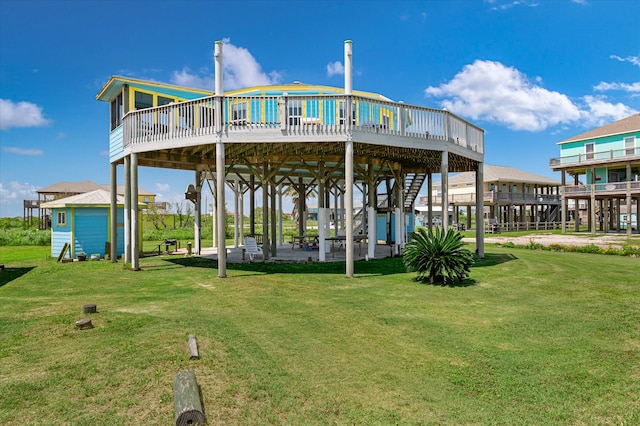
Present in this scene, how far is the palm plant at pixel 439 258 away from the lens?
36.7 ft

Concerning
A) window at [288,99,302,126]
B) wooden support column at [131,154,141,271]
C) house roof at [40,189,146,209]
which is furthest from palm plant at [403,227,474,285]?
house roof at [40,189,146,209]

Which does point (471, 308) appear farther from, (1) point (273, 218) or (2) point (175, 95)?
(2) point (175, 95)

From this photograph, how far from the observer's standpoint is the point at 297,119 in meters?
12.9

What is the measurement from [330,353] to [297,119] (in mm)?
8690

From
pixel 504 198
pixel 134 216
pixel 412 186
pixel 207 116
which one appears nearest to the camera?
pixel 207 116

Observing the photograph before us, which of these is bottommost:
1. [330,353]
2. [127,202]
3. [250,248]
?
[330,353]

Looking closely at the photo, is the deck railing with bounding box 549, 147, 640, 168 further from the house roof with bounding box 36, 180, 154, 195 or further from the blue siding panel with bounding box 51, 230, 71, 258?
the house roof with bounding box 36, 180, 154, 195

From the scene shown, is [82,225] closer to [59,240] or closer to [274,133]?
[59,240]

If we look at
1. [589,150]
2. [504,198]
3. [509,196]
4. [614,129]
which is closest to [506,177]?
[509,196]

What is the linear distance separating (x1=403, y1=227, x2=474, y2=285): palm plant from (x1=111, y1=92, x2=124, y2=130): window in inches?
497

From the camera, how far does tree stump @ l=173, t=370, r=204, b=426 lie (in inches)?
154

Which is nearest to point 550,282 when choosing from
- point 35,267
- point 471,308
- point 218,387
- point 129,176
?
point 471,308

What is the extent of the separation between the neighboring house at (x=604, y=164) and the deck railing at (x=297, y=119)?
30.8m

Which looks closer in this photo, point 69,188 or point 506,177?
point 506,177
